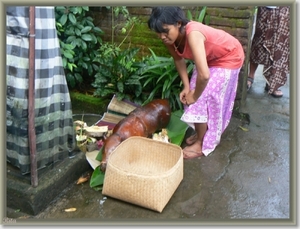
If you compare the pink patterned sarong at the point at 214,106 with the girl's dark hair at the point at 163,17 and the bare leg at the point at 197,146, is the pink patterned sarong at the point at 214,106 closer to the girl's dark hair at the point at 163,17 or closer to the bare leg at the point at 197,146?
the bare leg at the point at 197,146

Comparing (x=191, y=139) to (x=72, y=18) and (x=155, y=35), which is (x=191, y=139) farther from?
(x=72, y=18)

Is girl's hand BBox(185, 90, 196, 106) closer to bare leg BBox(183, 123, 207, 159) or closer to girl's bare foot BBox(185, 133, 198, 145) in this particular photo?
bare leg BBox(183, 123, 207, 159)

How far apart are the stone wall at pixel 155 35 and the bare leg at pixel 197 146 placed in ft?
3.18

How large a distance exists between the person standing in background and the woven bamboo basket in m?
2.03

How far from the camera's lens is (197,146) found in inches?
133

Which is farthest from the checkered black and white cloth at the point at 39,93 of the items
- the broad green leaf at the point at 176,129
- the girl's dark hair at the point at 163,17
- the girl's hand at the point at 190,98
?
the broad green leaf at the point at 176,129

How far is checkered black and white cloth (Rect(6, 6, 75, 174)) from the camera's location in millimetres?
2309

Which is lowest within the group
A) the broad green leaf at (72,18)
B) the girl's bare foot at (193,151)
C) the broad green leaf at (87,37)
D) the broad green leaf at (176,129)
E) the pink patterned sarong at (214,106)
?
the girl's bare foot at (193,151)

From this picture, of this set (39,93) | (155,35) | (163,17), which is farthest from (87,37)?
(39,93)

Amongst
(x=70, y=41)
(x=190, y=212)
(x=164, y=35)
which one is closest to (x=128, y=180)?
(x=190, y=212)

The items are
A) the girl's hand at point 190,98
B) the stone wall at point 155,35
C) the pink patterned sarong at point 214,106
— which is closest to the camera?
the girl's hand at point 190,98

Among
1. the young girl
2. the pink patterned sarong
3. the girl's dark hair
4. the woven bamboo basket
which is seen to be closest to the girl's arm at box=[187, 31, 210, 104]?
the young girl

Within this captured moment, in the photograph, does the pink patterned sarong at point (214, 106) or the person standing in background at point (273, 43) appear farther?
the person standing in background at point (273, 43)

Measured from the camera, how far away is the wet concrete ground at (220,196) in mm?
2547
